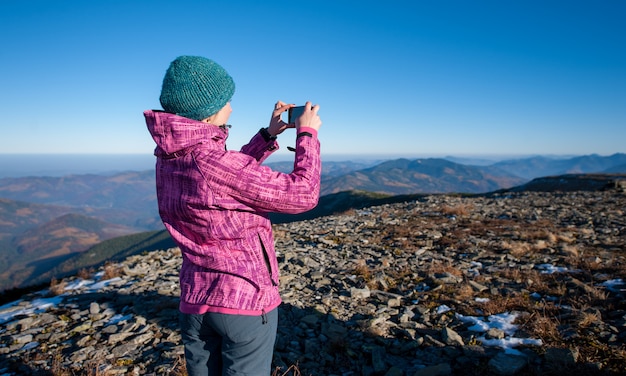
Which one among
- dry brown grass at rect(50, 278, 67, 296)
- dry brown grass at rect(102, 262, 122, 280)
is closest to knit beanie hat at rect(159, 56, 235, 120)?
dry brown grass at rect(50, 278, 67, 296)

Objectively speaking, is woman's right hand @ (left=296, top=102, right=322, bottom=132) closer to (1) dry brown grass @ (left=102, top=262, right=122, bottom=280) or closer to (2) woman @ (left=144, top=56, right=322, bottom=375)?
(2) woman @ (left=144, top=56, right=322, bottom=375)

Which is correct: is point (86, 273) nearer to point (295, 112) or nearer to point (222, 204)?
point (222, 204)

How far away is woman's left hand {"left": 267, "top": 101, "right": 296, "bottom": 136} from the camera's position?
10.0 ft

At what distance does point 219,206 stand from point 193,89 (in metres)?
0.87

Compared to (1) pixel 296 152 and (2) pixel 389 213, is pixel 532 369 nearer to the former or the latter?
(1) pixel 296 152

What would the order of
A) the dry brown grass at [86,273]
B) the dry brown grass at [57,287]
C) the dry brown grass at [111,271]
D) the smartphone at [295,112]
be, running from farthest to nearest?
the dry brown grass at [86,273]
the dry brown grass at [111,271]
the dry brown grass at [57,287]
the smartphone at [295,112]

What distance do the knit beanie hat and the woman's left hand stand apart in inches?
24.1

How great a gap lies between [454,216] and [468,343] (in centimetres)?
1244

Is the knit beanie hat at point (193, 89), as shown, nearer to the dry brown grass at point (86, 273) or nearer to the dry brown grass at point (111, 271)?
the dry brown grass at point (111, 271)

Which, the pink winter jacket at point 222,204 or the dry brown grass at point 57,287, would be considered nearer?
the pink winter jacket at point 222,204

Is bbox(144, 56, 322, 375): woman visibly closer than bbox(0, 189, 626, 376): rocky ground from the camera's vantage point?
Yes

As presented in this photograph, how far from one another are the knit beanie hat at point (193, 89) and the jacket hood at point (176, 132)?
0.15 meters

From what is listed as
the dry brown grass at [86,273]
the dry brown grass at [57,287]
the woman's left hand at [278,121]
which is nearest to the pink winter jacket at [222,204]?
the woman's left hand at [278,121]

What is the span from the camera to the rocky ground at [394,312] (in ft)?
16.4
